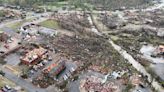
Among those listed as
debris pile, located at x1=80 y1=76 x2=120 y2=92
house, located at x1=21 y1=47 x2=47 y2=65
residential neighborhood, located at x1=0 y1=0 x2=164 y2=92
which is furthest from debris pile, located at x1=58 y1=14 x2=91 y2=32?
debris pile, located at x1=80 y1=76 x2=120 y2=92

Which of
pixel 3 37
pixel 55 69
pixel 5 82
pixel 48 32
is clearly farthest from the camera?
pixel 48 32

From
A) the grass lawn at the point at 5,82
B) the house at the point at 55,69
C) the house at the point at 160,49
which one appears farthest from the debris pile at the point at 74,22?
the grass lawn at the point at 5,82

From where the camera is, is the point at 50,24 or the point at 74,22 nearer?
the point at 50,24

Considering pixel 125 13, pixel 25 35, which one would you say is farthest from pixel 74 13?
pixel 25 35

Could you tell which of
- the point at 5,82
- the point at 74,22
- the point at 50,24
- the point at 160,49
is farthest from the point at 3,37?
the point at 160,49

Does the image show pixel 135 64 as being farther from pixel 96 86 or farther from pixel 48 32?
pixel 48 32

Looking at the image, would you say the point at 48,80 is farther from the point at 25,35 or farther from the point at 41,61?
the point at 25,35
